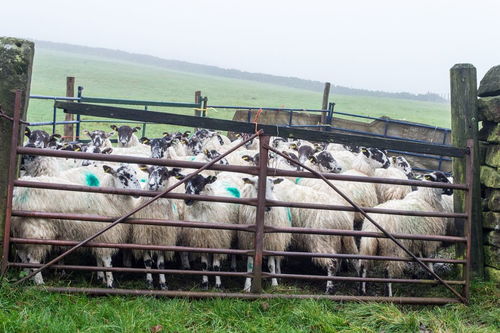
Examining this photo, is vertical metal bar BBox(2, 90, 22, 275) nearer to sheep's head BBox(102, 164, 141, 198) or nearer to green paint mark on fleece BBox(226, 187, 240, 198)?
sheep's head BBox(102, 164, 141, 198)

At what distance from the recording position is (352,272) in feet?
24.2

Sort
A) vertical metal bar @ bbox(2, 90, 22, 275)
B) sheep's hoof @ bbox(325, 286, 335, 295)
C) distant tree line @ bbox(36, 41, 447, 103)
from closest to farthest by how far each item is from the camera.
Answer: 1. vertical metal bar @ bbox(2, 90, 22, 275)
2. sheep's hoof @ bbox(325, 286, 335, 295)
3. distant tree line @ bbox(36, 41, 447, 103)

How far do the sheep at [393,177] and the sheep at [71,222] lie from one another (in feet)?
14.3

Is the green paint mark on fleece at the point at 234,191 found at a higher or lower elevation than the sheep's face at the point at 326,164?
lower

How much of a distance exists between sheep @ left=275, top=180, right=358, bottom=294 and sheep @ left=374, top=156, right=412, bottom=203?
2031mm

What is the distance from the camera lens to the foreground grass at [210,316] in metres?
4.68

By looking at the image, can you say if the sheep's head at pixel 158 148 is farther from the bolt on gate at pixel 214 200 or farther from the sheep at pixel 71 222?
the bolt on gate at pixel 214 200

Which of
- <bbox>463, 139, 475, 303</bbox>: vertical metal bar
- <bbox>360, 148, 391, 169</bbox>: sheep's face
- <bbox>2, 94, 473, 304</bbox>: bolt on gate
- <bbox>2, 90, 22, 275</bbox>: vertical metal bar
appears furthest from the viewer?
<bbox>360, 148, 391, 169</bbox>: sheep's face

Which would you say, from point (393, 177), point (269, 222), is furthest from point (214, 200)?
point (393, 177)

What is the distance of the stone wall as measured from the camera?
662cm

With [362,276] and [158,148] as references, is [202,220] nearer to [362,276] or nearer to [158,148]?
[362,276]

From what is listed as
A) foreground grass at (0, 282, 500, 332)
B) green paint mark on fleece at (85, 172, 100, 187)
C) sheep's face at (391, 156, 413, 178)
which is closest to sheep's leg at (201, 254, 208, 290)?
foreground grass at (0, 282, 500, 332)

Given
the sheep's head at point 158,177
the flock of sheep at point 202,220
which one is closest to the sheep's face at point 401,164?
the flock of sheep at point 202,220

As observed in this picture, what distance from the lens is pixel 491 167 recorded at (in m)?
6.77
